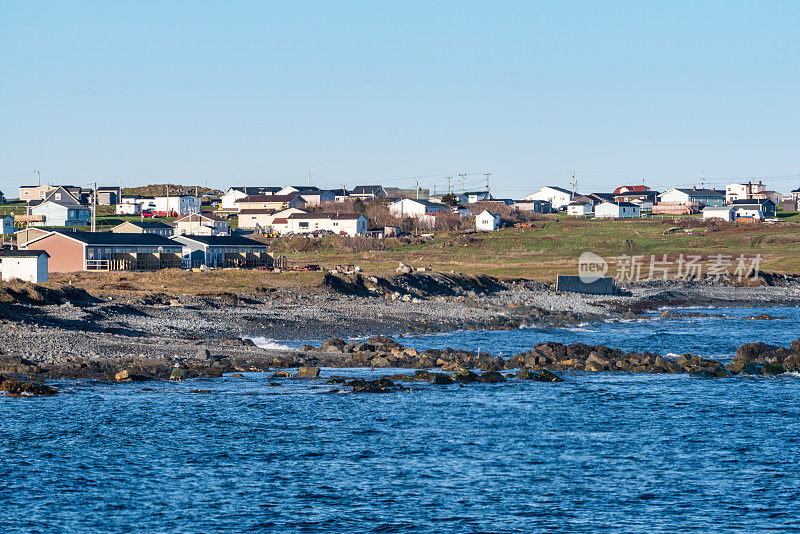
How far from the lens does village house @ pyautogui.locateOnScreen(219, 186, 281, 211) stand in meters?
171

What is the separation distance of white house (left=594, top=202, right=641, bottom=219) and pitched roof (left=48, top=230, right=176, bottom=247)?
93.6 m

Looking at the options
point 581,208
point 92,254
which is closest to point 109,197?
point 581,208

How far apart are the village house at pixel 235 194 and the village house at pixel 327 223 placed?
122 feet

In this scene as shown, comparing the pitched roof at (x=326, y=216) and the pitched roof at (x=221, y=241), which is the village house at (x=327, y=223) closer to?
the pitched roof at (x=326, y=216)

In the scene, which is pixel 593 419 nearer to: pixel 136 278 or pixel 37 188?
pixel 136 278

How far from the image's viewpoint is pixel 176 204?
157m

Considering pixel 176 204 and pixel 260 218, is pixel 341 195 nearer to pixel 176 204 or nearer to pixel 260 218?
pixel 176 204

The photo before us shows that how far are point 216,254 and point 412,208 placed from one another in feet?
220

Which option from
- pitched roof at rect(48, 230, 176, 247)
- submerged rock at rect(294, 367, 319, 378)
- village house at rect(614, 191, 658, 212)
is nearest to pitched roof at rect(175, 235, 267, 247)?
pitched roof at rect(48, 230, 176, 247)

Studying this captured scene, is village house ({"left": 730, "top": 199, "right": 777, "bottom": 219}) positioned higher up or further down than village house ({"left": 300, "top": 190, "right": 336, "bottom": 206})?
further down

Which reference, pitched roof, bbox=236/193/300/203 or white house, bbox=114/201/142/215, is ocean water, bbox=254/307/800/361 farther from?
white house, bbox=114/201/142/215

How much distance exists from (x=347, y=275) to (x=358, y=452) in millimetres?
46135

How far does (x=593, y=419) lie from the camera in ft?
89.4

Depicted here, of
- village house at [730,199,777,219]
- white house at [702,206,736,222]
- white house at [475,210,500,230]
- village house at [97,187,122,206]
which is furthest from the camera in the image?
village house at [97,187,122,206]
